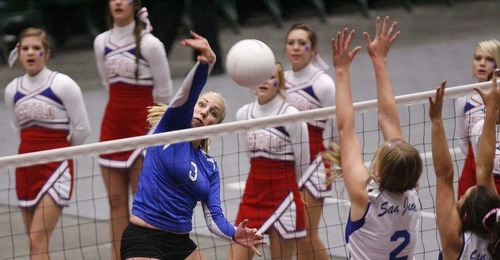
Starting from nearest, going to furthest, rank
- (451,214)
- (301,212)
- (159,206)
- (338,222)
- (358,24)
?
1. (451,214)
2. (159,206)
3. (301,212)
4. (338,222)
5. (358,24)

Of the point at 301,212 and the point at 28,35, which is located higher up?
the point at 28,35

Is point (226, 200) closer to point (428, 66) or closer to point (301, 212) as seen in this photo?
point (301, 212)

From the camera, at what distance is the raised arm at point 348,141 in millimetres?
4973

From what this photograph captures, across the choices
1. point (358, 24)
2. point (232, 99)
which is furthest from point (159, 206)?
point (358, 24)

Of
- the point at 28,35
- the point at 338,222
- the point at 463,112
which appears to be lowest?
the point at 338,222

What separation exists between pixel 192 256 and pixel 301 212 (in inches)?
53.6

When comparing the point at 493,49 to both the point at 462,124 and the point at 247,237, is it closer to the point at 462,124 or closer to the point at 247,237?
the point at 462,124

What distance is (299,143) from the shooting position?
7.09m

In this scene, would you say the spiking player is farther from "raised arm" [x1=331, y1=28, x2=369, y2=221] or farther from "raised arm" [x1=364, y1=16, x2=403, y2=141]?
"raised arm" [x1=364, y1=16, x2=403, y2=141]

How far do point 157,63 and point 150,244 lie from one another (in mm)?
2522

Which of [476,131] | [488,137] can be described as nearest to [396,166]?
[488,137]

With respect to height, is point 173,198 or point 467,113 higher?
point 467,113

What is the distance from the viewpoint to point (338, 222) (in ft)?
28.3

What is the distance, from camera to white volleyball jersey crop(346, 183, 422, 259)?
505 centimetres
